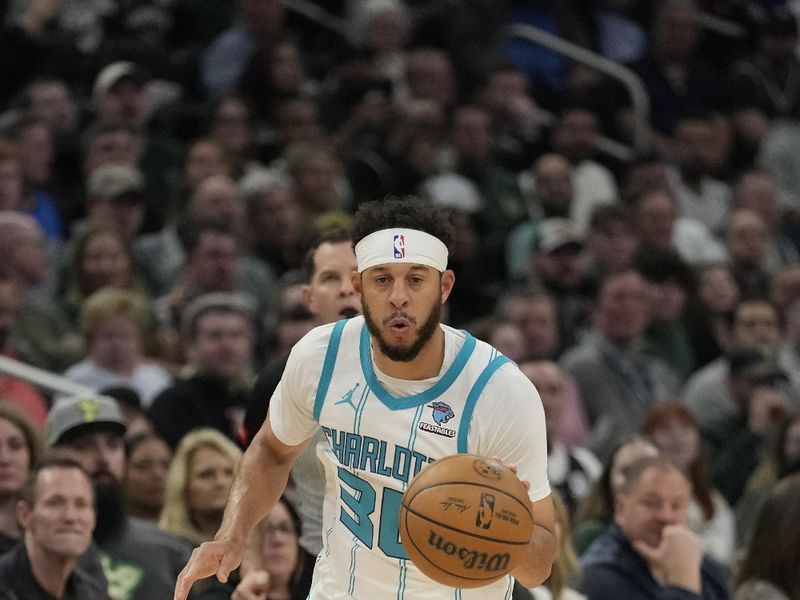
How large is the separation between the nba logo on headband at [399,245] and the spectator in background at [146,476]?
10.2 ft

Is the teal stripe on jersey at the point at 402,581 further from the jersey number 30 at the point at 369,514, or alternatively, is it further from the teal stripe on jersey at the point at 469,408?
the teal stripe on jersey at the point at 469,408

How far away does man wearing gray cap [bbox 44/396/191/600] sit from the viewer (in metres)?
7.07

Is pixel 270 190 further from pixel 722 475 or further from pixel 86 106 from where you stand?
pixel 722 475

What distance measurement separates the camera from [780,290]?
12289mm

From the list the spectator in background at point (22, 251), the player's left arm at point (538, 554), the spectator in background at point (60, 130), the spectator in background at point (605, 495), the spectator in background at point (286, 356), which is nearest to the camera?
the player's left arm at point (538, 554)

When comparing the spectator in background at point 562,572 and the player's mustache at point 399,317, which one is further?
the spectator in background at point 562,572

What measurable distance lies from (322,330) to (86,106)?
7194 millimetres

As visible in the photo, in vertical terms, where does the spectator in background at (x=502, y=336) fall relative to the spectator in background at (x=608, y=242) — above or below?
below

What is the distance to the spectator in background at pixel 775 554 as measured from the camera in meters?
7.39

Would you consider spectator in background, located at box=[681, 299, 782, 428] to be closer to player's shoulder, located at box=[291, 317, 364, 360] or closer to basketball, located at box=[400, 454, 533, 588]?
player's shoulder, located at box=[291, 317, 364, 360]

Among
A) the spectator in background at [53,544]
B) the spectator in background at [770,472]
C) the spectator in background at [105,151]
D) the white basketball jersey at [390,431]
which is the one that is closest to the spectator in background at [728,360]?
the spectator in background at [770,472]

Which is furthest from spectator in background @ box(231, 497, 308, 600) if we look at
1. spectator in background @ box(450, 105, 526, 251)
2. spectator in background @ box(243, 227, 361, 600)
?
spectator in background @ box(450, 105, 526, 251)

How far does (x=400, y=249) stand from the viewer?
5.12 meters

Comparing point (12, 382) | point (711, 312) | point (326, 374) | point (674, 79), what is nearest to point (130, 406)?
point (12, 382)
